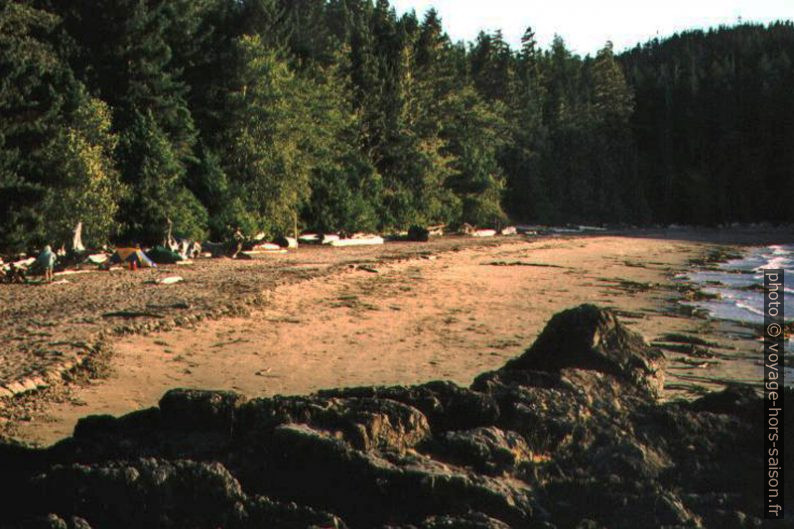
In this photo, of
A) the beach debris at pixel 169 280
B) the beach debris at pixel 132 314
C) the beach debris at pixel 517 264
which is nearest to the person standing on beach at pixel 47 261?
the beach debris at pixel 169 280

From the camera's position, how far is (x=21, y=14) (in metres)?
24.0

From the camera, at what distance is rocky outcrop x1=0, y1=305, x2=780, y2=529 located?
12.4 feet

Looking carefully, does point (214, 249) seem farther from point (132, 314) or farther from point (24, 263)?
point (132, 314)

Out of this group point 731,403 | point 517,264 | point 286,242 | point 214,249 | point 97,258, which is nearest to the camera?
point 731,403

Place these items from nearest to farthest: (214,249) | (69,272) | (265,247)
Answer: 1. (69,272)
2. (214,249)
3. (265,247)

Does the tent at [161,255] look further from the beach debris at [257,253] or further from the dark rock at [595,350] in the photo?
the dark rock at [595,350]

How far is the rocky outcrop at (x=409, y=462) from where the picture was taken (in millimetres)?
3783

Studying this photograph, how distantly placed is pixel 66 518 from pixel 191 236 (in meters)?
27.7

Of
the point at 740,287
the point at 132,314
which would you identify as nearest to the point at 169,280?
the point at 132,314

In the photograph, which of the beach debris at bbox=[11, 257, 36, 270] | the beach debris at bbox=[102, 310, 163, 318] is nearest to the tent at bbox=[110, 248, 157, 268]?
the beach debris at bbox=[11, 257, 36, 270]

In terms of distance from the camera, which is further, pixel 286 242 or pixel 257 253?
pixel 286 242

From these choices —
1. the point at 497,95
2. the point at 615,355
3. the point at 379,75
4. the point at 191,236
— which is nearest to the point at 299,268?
the point at 191,236

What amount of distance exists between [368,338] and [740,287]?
16620 mm

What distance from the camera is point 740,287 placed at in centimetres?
2588
